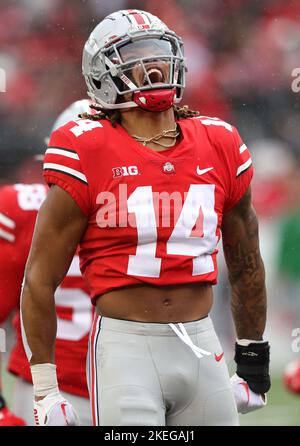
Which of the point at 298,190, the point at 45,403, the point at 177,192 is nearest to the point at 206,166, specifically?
the point at 177,192

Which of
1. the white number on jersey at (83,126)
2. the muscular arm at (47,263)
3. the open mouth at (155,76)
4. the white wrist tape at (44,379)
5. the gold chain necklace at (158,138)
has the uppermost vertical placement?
the open mouth at (155,76)

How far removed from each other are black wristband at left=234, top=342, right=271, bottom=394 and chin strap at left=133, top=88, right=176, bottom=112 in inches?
33.5

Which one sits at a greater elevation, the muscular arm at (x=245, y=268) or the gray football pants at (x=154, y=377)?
the muscular arm at (x=245, y=268)

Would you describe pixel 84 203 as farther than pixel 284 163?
No

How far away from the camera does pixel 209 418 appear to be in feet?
8.98

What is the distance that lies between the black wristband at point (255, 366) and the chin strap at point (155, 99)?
2.79 feet

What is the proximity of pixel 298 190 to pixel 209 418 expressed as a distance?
5810 millimetres

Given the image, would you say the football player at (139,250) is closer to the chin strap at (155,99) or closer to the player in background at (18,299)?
the chin strap at (155,99)

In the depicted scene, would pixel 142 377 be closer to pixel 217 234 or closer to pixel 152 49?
pixel 217 234

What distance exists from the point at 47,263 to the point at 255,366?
2.67 feet

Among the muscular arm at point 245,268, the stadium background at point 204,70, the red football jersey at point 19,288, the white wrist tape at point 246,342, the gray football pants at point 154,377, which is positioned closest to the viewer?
the gray football pants at point 154,377

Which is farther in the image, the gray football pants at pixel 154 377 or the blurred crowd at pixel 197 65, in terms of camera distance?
the blurred crowd at pixel 197 65

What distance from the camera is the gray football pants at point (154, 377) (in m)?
2.64

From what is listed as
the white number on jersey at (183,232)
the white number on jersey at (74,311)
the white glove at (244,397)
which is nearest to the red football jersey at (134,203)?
the white number on jersey at (183,232)
